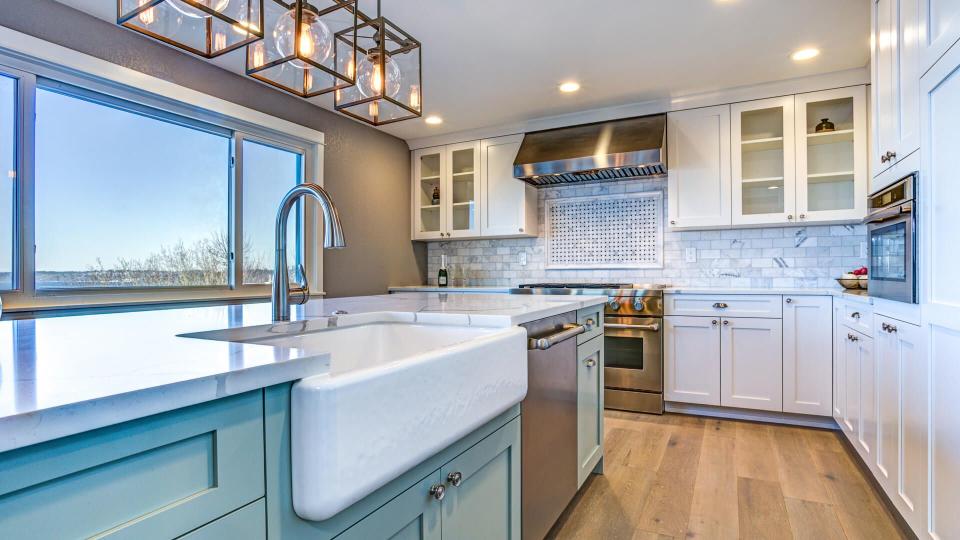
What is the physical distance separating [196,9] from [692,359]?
3.35 metres

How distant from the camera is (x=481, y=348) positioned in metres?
1.08

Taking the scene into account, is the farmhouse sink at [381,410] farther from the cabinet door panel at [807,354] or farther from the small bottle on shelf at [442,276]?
the small bottle on shelf at [442,276]

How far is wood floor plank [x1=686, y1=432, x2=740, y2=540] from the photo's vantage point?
6.37 ft

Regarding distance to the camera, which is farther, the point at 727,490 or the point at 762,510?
the point at 727,490

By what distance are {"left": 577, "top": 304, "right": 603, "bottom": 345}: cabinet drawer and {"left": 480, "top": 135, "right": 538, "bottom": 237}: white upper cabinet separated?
6.76ft

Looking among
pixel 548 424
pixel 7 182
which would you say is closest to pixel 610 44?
pixel 548 424

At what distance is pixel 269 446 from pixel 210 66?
3087 mm

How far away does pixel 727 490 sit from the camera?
2293 millimetres

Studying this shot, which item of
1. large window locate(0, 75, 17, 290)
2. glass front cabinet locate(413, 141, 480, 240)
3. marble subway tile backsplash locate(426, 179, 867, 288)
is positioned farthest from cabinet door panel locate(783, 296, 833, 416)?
large window locate(0, 75, 17, 290)

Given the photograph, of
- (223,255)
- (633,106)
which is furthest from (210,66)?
(633,106)

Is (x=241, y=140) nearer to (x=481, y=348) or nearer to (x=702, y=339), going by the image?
(x=481, y=348)

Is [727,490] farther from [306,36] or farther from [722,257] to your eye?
[306,36]

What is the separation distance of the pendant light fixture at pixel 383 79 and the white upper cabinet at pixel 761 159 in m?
2.54

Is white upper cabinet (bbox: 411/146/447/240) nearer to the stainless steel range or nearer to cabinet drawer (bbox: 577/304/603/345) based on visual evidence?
the stainless steel range
